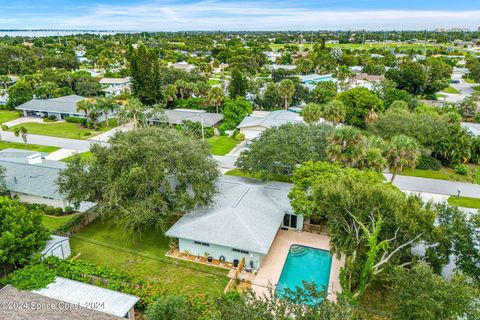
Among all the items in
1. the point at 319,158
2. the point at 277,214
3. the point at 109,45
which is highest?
the point at 109,45

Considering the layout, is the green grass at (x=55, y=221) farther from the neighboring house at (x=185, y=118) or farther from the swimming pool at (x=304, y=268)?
the neighboring house at (x=185, y=118)

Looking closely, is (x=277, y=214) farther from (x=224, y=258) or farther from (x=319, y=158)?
Answer: (x=319, y=158)

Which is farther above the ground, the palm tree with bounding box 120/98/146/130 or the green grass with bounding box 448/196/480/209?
the palm tree with bounding box 120/98/146/130

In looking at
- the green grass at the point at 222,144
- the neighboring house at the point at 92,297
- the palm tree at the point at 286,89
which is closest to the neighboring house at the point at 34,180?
the neighboring house at the point at 92,297

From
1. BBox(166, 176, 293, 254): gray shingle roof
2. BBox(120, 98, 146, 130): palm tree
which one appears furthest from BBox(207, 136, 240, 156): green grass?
BBox(166, 176, 293, 254): gray shingle roof

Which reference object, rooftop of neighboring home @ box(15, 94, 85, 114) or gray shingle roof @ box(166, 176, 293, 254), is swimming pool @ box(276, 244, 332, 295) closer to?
gray shingle roof @ box(166, 176, 293, 254)

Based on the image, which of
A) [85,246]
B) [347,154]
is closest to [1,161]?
[85,246]

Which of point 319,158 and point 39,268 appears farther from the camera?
point 319,158
